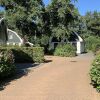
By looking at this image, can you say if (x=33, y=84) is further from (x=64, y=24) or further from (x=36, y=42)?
(x=36, y=42)

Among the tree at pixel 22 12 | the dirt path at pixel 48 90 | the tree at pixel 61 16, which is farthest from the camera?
the tree at pixel 61 16

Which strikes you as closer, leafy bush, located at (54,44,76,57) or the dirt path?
the dirt path

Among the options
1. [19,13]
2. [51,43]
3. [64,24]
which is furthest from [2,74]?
[51,43]

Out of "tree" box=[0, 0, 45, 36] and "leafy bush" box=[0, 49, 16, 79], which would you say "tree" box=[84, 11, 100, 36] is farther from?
"leafy bush" box=[0, 49, 16, 79]

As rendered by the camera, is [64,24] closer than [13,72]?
No

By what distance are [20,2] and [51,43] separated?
12.9 metres

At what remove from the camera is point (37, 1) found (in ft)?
157

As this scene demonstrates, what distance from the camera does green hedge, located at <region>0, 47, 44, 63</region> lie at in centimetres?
3175

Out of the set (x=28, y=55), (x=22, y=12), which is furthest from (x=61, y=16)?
(x=28, y=55)

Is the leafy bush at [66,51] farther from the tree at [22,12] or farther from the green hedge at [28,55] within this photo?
the green hedge at [28,55]

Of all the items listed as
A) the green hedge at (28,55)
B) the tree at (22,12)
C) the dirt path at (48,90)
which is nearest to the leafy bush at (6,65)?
the dirt path at (48,90)

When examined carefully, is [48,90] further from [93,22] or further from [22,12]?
[93,22]

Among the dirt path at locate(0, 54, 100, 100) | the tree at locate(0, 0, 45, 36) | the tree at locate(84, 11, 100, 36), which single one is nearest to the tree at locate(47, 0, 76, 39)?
the tree at locate(0, 0, 45, 36)

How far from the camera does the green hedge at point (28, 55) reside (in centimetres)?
3175
